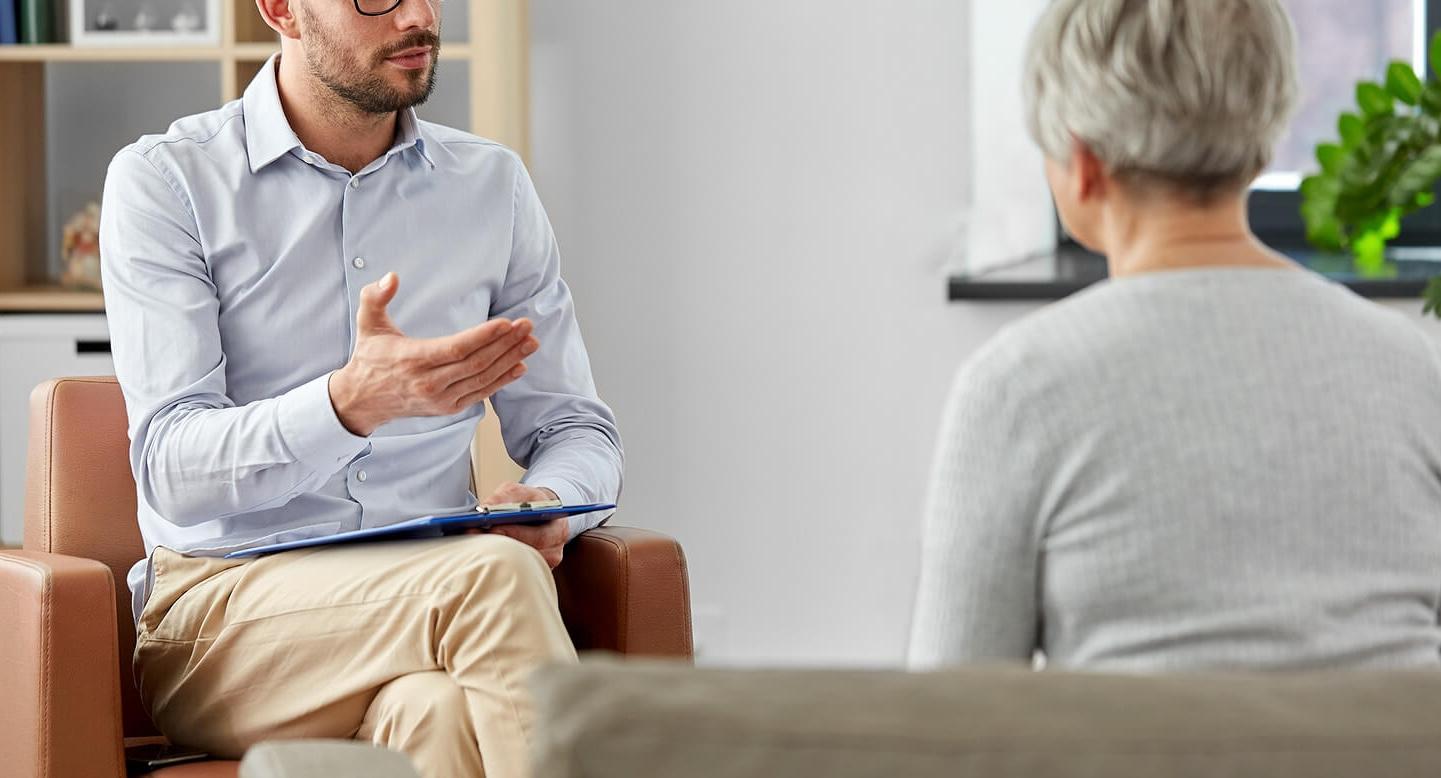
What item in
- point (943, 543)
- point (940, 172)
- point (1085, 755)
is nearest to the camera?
point (1085, 755)

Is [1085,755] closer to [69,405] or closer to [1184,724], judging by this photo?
[1184,724]

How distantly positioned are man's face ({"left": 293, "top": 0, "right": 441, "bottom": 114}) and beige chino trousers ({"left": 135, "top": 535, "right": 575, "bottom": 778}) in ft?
1.94

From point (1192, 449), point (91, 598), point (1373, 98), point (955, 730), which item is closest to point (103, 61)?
point (91, 598)

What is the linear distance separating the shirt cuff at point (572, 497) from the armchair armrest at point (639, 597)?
65 mm

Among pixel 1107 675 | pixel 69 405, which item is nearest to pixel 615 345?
pixel 69 405

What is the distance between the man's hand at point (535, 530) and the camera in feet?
5.79

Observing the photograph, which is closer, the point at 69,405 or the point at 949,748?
the point at 949,748

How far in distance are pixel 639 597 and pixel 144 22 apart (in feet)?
6.08

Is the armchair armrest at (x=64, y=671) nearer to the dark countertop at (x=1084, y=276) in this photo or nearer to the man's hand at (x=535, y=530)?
the man's hand at (x=535, y=530)

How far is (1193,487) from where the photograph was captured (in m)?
0.87

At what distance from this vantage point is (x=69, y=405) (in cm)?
183

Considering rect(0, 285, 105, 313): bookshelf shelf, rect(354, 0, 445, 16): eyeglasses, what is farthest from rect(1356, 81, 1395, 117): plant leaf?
rect(0, 285, 105, 313): bookshelf shelf

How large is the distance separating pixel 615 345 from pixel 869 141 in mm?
649

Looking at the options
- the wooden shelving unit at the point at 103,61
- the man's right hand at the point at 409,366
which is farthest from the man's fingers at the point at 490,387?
the wooden shelving unit at the point at 103,61
